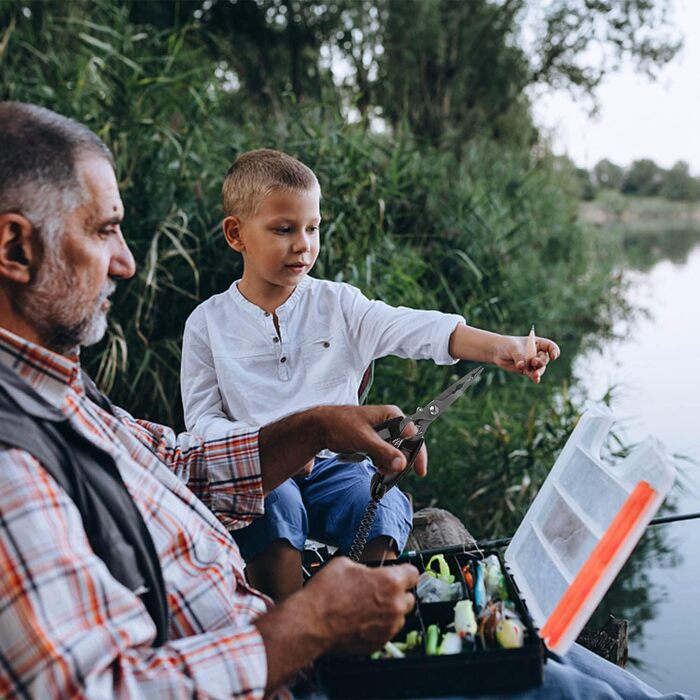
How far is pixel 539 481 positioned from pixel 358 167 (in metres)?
1.72

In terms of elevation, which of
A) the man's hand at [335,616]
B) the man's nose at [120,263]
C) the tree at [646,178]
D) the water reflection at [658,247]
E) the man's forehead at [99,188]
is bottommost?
the man's hand at [335,616]

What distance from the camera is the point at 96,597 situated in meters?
1.01

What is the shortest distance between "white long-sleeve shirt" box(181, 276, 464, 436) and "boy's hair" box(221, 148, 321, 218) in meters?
0.26

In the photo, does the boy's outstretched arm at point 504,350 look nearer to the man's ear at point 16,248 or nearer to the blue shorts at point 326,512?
the blue shorts at point 326,512

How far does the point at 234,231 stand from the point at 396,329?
0.56 meters

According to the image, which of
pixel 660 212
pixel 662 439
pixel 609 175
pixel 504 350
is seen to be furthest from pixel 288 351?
pixel 660 212

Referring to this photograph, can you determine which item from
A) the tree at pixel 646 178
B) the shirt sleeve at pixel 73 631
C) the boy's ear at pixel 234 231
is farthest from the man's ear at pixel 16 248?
the tree at pixel 646 178

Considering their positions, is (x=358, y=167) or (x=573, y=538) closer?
(x=573, y=538)

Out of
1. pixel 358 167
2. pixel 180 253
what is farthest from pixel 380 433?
pixel 358 167

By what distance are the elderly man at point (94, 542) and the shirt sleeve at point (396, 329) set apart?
865mm

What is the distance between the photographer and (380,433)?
64.2 inches

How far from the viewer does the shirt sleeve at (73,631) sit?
949mm

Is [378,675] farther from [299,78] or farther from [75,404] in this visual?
[299,78]

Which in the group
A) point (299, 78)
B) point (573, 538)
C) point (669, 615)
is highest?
point (299, 78)
